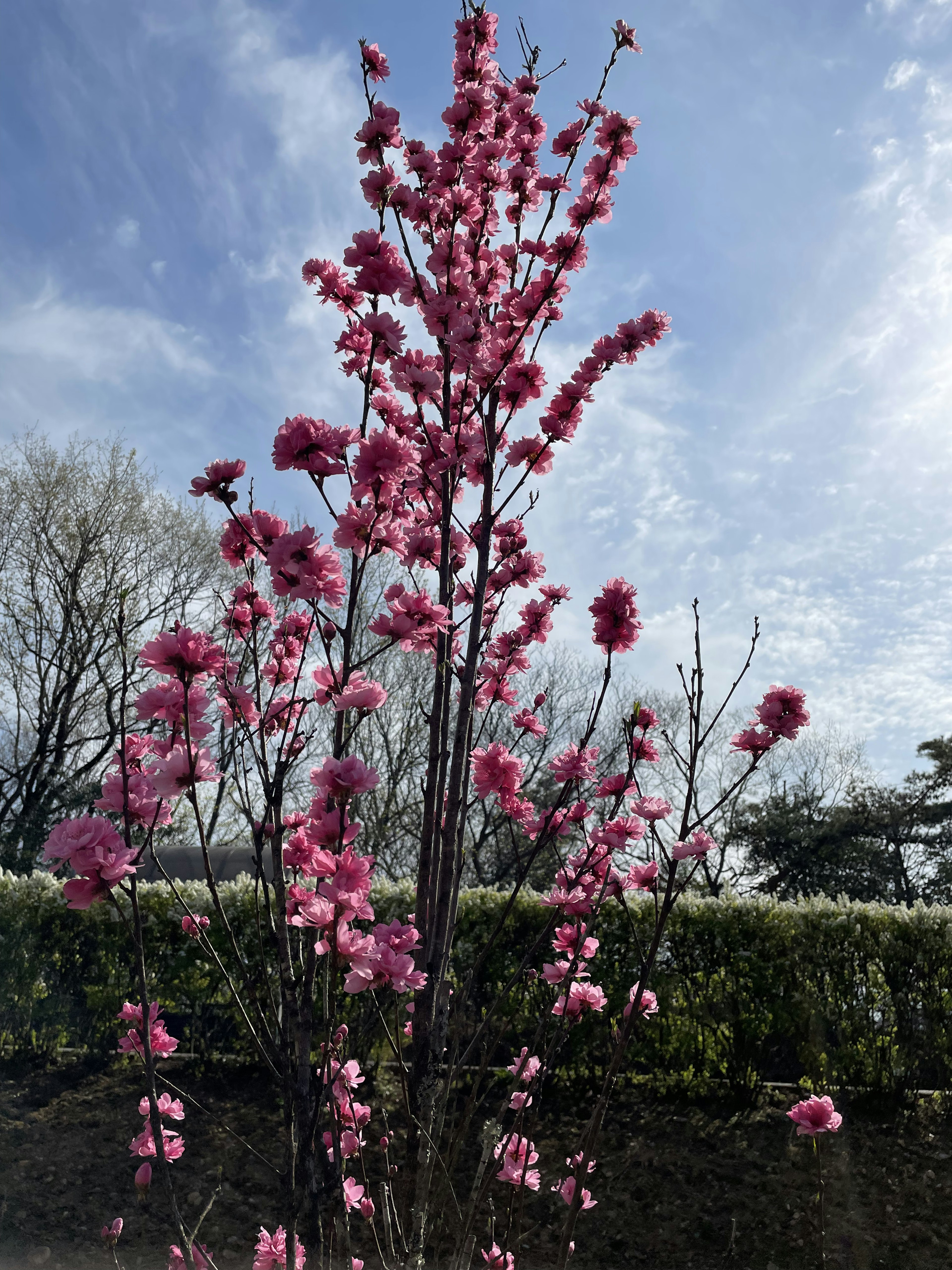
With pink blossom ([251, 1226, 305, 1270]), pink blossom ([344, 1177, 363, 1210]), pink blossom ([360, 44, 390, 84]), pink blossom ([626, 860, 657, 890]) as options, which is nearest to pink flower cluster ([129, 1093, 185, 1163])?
pink blossom ([251, 1226, 305, 1270])

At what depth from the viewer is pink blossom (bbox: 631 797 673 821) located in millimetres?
2195

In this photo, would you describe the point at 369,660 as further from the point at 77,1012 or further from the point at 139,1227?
the point at 77,1012

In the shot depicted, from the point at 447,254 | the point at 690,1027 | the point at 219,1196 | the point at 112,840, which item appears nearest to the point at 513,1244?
the point at 112,840

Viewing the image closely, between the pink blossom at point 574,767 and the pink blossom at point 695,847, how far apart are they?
1.08ft

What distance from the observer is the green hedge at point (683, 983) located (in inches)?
202

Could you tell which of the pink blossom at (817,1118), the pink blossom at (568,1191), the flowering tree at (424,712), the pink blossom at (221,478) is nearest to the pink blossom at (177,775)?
the flowering tree at (424,712)

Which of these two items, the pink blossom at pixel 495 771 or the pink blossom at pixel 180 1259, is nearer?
the pink blossom at pixel 180 1259

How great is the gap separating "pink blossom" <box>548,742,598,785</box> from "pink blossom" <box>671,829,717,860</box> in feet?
1.08

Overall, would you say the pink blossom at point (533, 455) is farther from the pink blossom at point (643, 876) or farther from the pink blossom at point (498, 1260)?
the pink blossom at point (498, 1260)

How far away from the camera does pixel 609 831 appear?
7.26ft

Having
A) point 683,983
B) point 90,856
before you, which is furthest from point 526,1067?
point 683,983

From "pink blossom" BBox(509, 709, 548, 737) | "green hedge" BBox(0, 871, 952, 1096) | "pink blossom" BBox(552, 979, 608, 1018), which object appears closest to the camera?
"pink blossom" BBox(552, 979, 608, 1018)

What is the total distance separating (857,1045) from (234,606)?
512 centimetres

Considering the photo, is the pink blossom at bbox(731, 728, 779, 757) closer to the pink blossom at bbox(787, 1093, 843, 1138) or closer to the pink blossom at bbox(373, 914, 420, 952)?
the pink blossom at bbox(373, 914, 420, 952)
